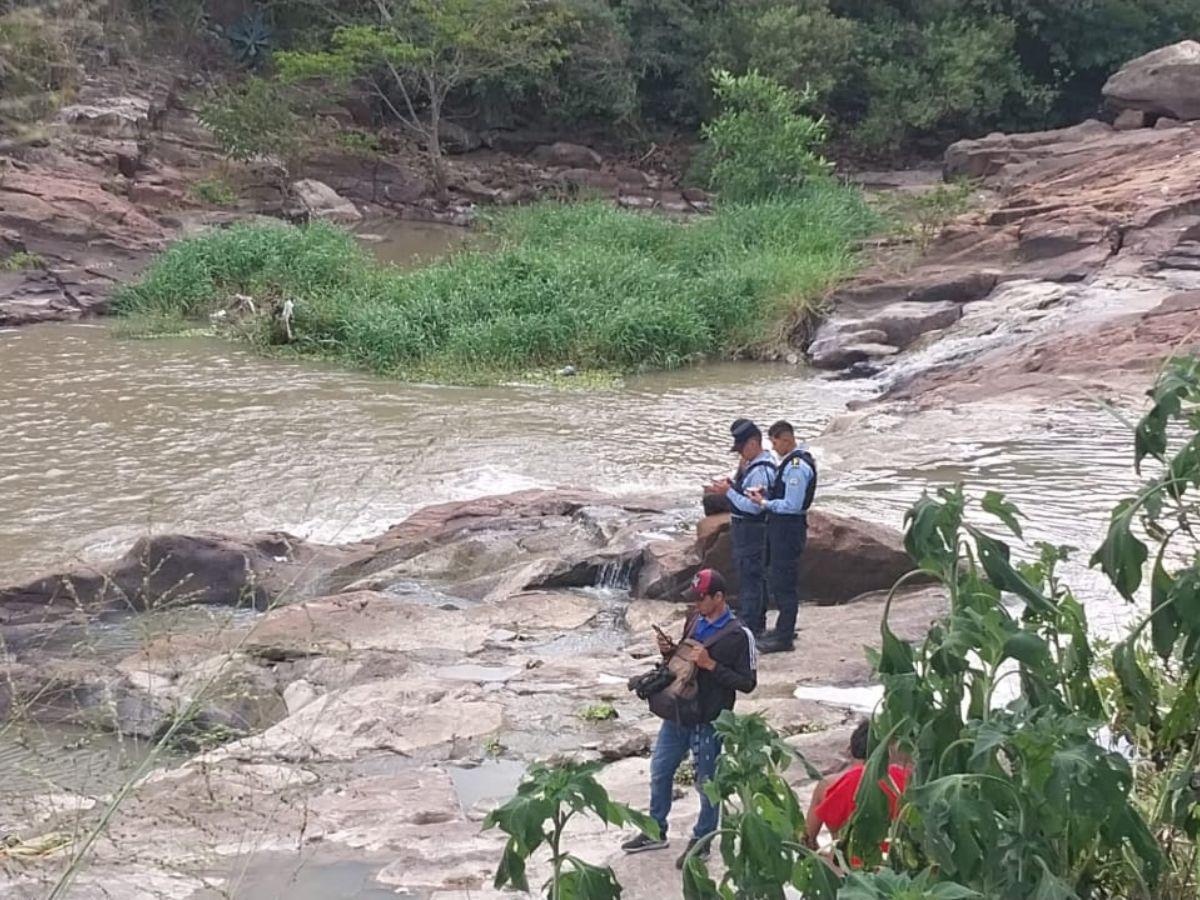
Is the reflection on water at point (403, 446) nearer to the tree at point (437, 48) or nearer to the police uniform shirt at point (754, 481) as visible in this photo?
the police uniform shirt at point (754, 481)

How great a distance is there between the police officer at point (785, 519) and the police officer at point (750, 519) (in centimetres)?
4

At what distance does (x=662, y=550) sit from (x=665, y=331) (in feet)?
33.4

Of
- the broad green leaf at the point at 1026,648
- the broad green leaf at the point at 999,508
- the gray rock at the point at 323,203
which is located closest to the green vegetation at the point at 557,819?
the broad green leaf at the point at 1026,648

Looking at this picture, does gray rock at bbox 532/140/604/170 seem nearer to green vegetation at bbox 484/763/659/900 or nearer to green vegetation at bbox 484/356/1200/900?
green vegetation at bbox 484/356/1200/900

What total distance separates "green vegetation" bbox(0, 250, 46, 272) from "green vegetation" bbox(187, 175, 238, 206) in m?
5.99

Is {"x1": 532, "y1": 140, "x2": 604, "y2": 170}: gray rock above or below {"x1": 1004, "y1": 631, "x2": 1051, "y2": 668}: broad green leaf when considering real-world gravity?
above

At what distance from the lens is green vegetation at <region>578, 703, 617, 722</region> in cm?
709

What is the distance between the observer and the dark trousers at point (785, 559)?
25.5 feet

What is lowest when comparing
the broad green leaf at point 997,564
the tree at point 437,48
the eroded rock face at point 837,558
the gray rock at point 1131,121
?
the eroded rock face at point 837,558

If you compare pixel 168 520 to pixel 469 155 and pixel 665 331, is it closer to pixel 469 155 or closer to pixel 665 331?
pixel 665 331

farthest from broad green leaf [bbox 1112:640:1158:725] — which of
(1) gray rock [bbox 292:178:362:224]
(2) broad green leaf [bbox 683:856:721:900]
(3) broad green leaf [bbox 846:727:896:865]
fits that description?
(1) gray rock [bbox 292:178:362:224]

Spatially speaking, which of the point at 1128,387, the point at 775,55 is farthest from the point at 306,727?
the point at 775,55

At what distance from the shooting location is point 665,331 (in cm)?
1959

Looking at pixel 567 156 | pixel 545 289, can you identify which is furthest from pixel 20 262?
pixel 567 156
